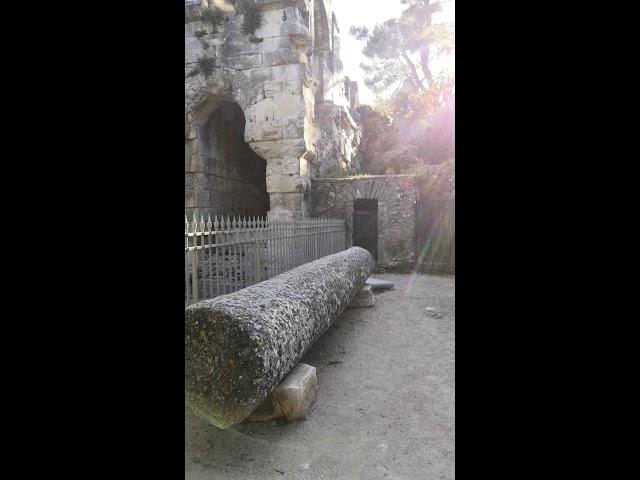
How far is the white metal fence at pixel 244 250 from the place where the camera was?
368 cm

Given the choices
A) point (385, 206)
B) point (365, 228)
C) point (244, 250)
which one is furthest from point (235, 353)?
point (365, 228)

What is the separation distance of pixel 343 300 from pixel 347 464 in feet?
7.44

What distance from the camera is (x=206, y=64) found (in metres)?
9.39

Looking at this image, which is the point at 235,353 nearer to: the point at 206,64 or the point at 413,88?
the point at 206,64

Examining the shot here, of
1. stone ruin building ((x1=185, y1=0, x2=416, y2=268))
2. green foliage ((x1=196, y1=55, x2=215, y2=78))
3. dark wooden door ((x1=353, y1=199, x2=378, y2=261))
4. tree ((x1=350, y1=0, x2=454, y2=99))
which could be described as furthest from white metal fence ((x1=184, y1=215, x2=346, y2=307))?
tree ((x1=350, y1=0, x2=454, y2=99))

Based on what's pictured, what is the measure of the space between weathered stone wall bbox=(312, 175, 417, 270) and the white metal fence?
2351mm

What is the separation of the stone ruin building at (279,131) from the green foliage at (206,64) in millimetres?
26

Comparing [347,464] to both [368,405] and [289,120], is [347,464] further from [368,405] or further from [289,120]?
[289,120]

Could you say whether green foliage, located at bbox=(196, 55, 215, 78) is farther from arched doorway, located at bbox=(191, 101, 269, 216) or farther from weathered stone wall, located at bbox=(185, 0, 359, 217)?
arched doorway, located at bbox=(191, 101, 269, 216)

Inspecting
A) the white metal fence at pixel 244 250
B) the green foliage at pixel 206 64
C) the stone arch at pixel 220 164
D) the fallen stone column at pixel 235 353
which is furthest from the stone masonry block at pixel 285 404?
the green foliage at pixel 206 64

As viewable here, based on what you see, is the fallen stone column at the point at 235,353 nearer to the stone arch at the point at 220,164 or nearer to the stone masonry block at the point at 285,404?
the stone masonry block at the point at 285,404
